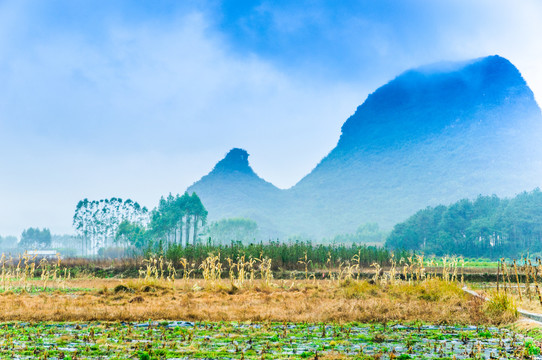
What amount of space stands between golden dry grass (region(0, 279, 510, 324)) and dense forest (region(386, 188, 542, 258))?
70496 millimetres

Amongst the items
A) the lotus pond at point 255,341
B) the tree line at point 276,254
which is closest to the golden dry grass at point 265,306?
the lotus pond at point 255,341

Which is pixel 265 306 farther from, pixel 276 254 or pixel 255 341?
pixel 276 254

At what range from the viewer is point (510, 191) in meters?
198

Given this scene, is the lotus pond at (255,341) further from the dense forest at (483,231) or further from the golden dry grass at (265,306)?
the dense forest at (483,231)

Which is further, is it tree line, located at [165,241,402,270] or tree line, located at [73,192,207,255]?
tree line, located at [73,192,207,255]

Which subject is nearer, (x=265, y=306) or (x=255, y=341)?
(x=255, y=341)

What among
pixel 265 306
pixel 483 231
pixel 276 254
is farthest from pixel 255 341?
pixel 483 231

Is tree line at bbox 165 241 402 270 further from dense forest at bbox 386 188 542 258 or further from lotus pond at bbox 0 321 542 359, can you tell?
dense forest at bbox 386 188 542 258

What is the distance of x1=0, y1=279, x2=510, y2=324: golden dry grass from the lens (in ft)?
43.3

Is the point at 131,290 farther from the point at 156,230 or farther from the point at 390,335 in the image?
the point at 156,230

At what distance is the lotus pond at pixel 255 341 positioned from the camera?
8.45 metres

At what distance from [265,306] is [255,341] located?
5.05m

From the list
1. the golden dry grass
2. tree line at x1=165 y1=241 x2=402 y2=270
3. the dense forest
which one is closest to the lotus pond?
the golden dry grass

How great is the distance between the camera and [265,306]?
15.0 meters
